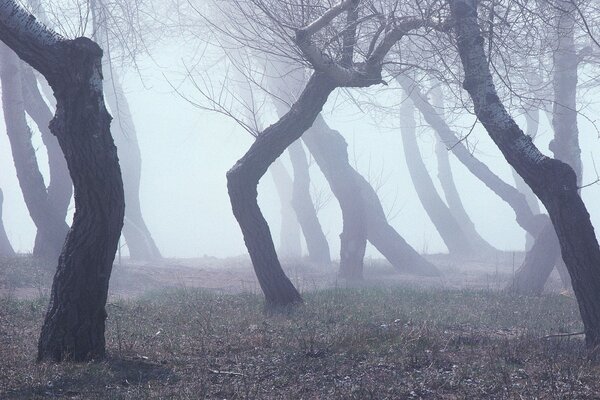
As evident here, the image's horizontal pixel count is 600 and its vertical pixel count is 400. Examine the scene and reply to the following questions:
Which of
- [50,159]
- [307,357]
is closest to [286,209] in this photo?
[50,159]

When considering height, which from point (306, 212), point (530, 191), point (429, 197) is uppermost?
point (530, 191)

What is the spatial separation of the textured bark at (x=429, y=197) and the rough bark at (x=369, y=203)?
6274mm

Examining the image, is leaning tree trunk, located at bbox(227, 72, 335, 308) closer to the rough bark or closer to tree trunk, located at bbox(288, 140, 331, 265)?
the rough bark

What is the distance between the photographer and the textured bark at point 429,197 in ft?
97.0

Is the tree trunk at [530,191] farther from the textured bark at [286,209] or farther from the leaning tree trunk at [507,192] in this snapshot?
the textured bark at [286,209]

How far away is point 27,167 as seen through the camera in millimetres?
18750

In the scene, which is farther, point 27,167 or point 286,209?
point 286,209

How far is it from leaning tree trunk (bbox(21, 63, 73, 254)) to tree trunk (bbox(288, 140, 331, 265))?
31.0 feet

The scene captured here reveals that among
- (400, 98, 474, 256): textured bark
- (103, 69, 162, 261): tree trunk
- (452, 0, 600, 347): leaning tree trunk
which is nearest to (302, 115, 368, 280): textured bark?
(400, 98, 474, 256): textured bark

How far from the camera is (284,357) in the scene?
7504mm

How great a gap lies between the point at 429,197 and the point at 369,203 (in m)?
7.34

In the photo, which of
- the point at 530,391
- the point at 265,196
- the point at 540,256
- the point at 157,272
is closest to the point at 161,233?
the point at 265,196

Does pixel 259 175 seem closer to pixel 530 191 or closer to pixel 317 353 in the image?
pixel 317 353

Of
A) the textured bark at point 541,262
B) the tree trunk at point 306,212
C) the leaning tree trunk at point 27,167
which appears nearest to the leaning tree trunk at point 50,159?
the leaning tree trunk at point 27,167
